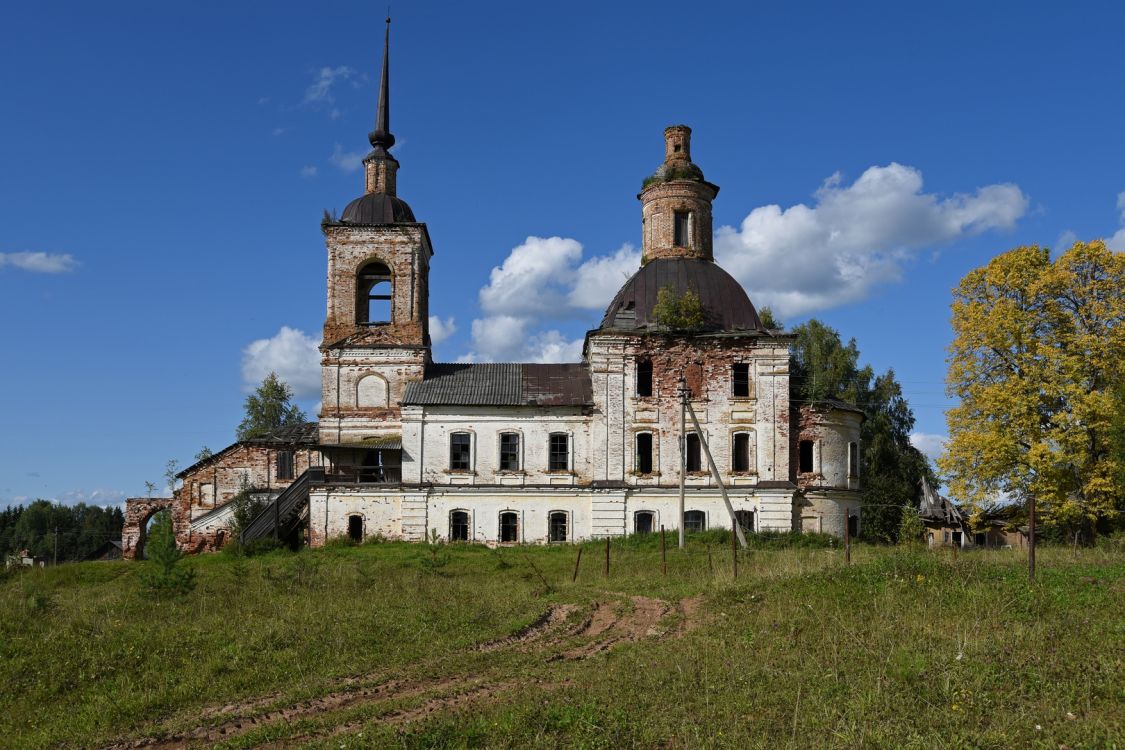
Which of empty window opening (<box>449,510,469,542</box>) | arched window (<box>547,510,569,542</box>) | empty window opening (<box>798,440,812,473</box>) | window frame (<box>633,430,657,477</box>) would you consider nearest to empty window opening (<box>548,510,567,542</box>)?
arched window (<box>547,510,569,542</box>)

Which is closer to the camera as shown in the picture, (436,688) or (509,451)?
(436,688)

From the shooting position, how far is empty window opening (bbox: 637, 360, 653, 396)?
2919 cm

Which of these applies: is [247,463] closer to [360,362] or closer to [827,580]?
[360,362]

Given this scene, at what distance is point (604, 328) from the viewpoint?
2911 cm

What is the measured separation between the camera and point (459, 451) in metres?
29.1

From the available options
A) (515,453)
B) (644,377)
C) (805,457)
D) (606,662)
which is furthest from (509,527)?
(606,662)

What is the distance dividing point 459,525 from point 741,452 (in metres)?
9.30

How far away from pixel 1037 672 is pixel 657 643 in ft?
14.7

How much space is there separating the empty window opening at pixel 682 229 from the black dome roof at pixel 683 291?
1.14m

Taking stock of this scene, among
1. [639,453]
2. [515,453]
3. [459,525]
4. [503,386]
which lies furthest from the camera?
[503,386]

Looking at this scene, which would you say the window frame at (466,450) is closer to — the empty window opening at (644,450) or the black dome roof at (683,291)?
the empty window opening at (644,450)

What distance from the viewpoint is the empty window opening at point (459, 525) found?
28609 mm

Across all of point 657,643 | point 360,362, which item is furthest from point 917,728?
point 360,362

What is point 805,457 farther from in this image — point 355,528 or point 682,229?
point 355,528
